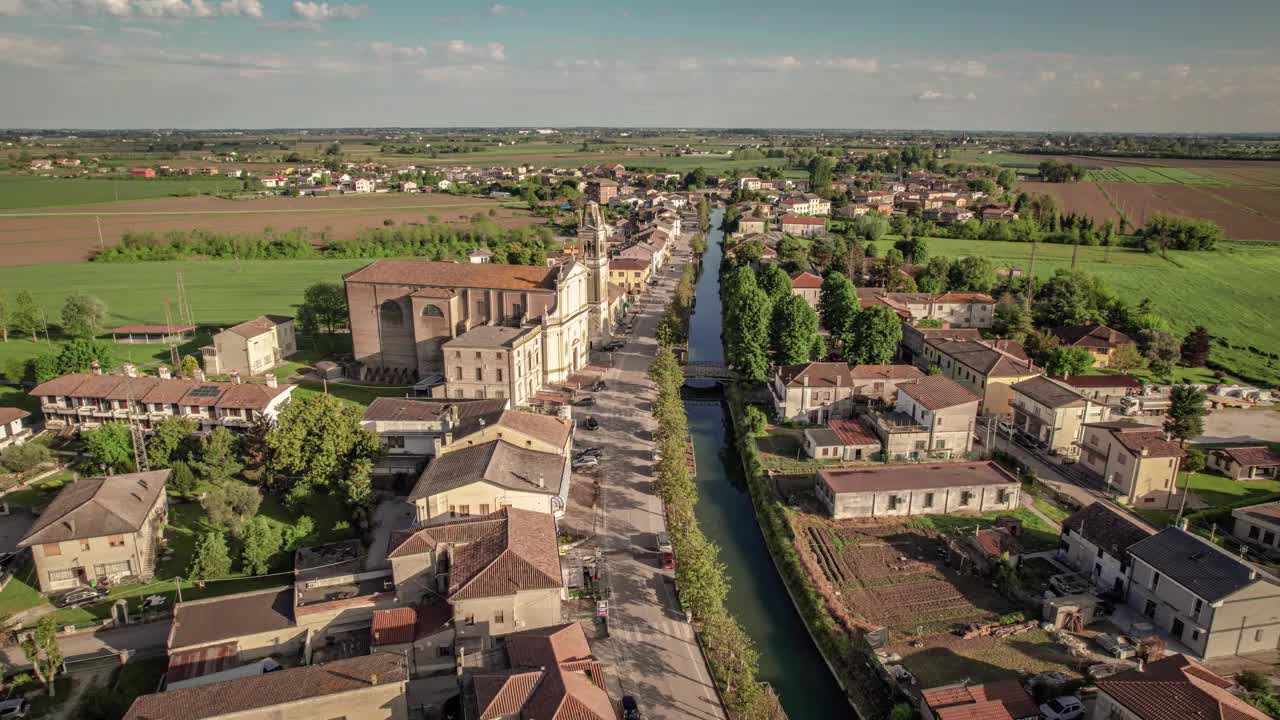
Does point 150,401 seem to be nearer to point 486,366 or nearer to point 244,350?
point 244,350

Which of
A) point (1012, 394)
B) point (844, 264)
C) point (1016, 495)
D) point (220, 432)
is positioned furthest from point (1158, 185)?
point (220, 432)

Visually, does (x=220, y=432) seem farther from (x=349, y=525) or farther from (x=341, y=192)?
(x=341, y=192)

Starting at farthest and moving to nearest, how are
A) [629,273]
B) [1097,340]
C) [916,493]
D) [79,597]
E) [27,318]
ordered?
[629,273] → [27,318] → [1097,340] → [916,493] → [79,597]

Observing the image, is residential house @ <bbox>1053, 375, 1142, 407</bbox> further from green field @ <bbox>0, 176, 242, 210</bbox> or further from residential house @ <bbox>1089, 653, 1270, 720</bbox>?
green field @ <bbox>0, 176, 242, 210</bbox>

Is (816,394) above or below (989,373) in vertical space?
below

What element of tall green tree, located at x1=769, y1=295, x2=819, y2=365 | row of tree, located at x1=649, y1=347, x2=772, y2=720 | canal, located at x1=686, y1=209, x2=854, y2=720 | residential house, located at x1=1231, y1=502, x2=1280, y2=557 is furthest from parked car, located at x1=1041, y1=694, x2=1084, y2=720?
tall green tree, located at x1=769, y1=295, x2=819, y2=365

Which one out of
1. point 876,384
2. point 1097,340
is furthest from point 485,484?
point 1097,340

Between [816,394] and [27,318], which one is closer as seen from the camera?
[816,394]
